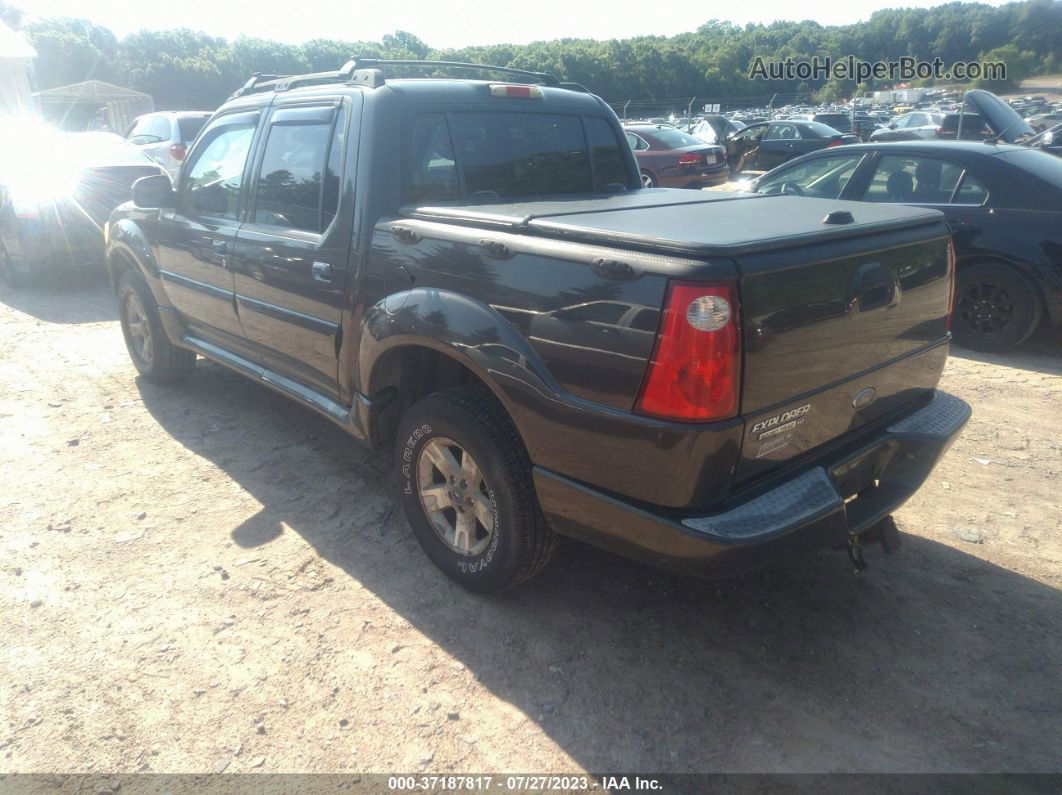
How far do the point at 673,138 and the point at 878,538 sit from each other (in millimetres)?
13608

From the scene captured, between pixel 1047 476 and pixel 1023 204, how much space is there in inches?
110

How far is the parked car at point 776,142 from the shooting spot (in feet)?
51.7

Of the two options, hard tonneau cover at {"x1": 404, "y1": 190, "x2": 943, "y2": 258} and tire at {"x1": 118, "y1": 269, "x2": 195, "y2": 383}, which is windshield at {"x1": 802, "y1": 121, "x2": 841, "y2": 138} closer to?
hard tonneau cover at {"x1": 404, "y1": 190, "x2": 943, "y2": 258}

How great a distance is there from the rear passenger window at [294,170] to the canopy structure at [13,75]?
25.8 m

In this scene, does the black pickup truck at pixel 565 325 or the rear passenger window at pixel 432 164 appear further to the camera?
the rear passenger window at pixel 432 164

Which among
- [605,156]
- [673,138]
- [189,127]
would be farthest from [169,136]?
[605,156]

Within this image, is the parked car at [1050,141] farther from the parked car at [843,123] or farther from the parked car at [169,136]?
the parked car at [169,136]


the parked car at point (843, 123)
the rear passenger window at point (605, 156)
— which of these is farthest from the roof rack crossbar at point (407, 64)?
the parked car at point (843, 123)

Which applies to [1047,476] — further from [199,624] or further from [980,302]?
[199,624]

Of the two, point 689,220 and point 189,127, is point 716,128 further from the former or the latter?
point 689,220

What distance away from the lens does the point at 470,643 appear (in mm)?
2881

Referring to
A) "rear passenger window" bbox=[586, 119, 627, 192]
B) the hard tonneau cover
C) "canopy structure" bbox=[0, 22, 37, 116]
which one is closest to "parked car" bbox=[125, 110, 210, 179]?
A: "rear passenger window" bbox=[586, 119, 627, 192]

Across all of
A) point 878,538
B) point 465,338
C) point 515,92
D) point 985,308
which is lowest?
point 985,308

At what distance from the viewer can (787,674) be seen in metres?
2.70
